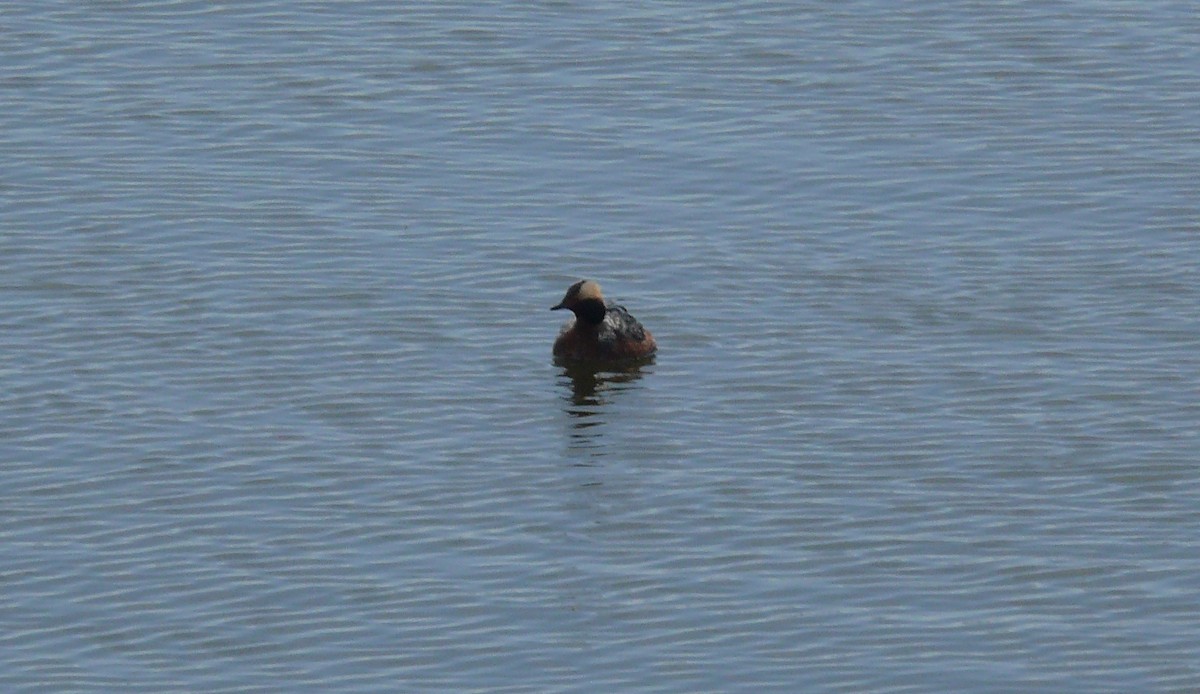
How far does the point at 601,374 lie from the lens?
74.4 feet

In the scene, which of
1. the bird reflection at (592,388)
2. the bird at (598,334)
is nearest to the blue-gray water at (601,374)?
the bird reflection at (592,388)

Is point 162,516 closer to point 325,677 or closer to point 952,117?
point 325,677

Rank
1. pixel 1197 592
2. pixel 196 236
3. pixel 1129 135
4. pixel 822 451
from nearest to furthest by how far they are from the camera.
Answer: pixel 1197 592, pixel 822 451, pixel 196 236, pixel 1129 135

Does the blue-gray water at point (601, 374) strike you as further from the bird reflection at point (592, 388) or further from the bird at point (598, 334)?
the bird at point (598, 334)

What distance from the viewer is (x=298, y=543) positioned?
17750 millimetres

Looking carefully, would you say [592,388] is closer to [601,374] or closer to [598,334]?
[601,374]

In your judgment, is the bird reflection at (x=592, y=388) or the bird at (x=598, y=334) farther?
the bird at (x=598, y=334)

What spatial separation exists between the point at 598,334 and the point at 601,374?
38 centimetres

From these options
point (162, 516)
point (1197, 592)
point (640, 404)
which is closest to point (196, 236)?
point (640, 404)

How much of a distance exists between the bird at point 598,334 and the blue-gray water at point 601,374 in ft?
1.03

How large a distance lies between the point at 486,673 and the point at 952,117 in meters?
15.5

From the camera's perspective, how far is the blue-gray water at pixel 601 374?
16.3m

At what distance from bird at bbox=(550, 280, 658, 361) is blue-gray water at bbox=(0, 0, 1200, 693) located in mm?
312

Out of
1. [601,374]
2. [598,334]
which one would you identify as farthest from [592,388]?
[598,334]
